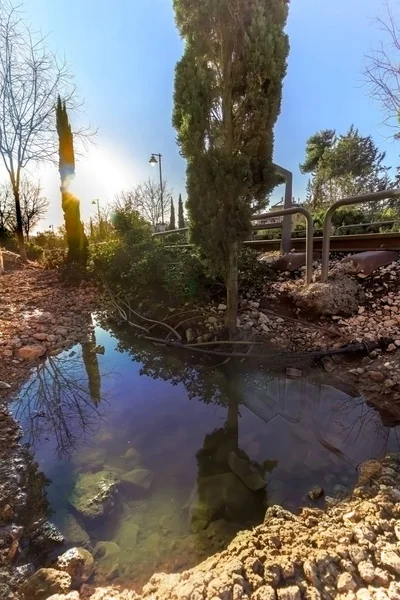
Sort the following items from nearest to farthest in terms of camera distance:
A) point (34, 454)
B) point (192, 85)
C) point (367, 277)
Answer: point (34, 454)
point (192, 85)
point (367, 277)

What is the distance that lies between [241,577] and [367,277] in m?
4.15

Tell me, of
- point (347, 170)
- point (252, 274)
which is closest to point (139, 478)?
point (252, 274)

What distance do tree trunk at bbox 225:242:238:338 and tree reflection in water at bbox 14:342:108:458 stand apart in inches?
70.2

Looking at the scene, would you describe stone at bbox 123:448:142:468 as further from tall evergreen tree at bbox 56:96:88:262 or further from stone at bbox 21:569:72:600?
tall evergreen tree at bbox 56:96:88:262

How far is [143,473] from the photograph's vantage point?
79.8 inches

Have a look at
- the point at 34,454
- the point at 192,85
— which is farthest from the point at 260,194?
the point at 34,454

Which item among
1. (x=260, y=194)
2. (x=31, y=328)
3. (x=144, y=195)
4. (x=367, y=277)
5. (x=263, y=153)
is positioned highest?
(x=144, y=195)

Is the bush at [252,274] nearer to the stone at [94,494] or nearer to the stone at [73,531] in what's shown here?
the stone at [94,494]

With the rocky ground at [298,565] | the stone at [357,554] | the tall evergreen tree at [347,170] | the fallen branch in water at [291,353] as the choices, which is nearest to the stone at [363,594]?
the rocky ground at [298,565]

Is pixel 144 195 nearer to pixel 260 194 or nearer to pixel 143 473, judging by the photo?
pixel 260 194

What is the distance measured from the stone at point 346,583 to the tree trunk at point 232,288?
290 centimetres

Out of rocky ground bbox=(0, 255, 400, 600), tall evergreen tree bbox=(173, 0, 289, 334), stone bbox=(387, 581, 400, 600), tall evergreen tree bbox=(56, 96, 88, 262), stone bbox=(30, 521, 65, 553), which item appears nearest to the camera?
stone bbox=(387, 581, 400, 600)

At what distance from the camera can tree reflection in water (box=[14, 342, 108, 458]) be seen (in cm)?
247

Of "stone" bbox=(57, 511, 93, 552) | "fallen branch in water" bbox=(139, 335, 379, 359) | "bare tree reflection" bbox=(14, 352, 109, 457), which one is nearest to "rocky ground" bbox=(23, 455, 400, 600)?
"stone" bbox=(57, 511, 93, 552)
